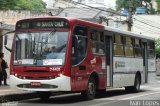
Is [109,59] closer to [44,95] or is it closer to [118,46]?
[118,46]

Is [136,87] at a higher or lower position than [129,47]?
lower

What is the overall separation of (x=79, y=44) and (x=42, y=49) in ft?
4.69

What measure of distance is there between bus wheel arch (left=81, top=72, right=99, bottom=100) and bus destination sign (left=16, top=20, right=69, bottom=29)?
249cm

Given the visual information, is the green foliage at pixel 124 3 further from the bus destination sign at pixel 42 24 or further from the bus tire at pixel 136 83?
the bus destination sign at pixel 42 24

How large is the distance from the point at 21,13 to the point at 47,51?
28.9m

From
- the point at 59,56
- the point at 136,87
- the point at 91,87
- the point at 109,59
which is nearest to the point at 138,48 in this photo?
the point at 136,87

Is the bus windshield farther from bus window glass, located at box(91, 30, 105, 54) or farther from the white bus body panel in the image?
→ the white bus body panel

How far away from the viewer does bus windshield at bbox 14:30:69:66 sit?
16.8 metres

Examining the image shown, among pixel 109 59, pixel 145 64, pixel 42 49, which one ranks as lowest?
pixel 145 64

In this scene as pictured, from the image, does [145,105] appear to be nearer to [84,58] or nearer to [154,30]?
[84,58]

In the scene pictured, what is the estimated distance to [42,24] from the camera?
17406 millimetres

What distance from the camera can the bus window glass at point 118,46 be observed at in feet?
68.4

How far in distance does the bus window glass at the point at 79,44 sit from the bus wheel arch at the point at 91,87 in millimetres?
1207

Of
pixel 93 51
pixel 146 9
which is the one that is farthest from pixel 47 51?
pixel 146 9
